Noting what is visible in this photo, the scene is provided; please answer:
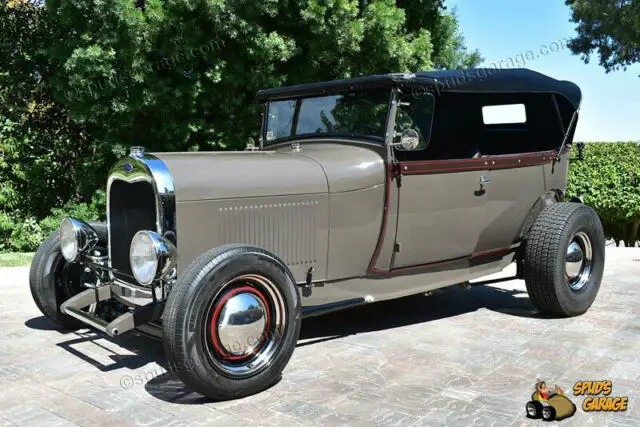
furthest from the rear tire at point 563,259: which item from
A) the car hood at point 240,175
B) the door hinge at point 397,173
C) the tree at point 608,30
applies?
the tree at point 608,30

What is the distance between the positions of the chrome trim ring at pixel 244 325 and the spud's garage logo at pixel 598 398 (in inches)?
66.2

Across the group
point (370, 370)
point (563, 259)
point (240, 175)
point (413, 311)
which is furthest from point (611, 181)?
point (240, 175)

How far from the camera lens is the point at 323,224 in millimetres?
4074

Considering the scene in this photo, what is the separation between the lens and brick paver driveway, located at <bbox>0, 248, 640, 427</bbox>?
3078mm

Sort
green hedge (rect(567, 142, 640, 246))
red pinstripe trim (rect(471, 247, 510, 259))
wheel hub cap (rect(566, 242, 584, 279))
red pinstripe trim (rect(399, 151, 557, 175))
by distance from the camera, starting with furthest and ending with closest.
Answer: green hedge (rect(567, 142, 640, 246)) → wheel hub cap (rect(566, 242, 584, 279)) → red pinstripe trim (rect(471, 247, 510, 259)) → red pinstripe trim (rect(399, 151, 557, 175))

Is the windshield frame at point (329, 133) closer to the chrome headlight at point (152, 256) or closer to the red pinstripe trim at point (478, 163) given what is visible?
the red pinstripe trim at point (478, 163)

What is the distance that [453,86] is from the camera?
4523 mm

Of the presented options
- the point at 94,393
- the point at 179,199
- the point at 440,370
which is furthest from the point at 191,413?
the point at 440,370

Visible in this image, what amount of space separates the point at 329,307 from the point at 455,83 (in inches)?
75.5

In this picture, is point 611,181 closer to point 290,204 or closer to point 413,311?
point 413,311

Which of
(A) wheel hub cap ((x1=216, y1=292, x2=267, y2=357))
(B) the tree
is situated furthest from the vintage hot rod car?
(B) the tree

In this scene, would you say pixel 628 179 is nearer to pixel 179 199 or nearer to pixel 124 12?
pixel 124 12

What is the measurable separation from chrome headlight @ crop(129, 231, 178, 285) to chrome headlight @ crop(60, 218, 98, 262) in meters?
0.90

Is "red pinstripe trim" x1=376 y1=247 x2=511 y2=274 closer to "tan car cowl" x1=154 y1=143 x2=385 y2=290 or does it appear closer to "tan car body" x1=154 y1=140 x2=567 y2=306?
"tan car body" x1=154 y1=140 x2=567 y2=306
